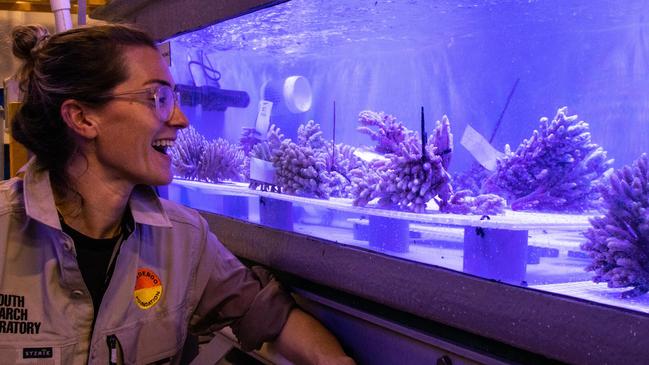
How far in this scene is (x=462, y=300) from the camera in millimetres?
1131

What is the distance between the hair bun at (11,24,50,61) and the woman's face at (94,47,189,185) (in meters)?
0.20

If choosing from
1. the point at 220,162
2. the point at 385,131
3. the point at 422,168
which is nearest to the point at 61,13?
the point at 220,162

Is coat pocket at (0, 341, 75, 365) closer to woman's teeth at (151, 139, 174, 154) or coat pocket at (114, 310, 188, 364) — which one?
coat pocket at (114, 310, 188, 364)

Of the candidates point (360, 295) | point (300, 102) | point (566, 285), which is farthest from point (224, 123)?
point (566, 285)

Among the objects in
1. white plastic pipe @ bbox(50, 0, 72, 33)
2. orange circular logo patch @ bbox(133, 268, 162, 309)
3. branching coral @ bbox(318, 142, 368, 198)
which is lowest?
orange circular logo patch @ bbox(133, 268, 162, 309)

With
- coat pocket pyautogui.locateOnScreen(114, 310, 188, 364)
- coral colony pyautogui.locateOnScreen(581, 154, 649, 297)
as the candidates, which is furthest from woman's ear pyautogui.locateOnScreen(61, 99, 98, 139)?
coral colony pyautogui.locateOnScreen(581, 154, 649, 297)

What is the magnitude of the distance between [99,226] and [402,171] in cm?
70

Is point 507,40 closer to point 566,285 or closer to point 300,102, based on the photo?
point 566,285

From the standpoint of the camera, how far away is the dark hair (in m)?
1.38

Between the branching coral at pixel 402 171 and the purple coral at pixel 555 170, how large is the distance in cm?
13

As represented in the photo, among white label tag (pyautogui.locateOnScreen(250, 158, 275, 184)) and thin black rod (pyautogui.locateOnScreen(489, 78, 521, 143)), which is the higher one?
thin black rod (pyautogui.locateOnScreen(489, 78, 521, 143))

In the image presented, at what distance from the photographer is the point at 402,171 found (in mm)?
1297

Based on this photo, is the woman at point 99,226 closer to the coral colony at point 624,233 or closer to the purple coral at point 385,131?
the purple coral at point 385,131

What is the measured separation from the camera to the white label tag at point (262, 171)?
177cm
